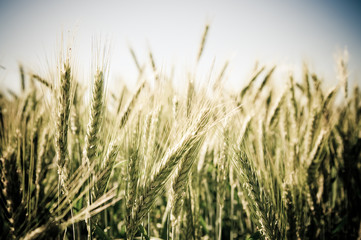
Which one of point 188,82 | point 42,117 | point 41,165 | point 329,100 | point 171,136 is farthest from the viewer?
point 329,100

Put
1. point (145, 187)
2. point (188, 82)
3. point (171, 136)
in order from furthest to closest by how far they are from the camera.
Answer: point (188, 82) < point (171, 136) < point (145, 187)

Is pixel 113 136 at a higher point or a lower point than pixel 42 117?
lower

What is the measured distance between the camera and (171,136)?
98 centimetres

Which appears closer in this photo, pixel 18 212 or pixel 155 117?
pixel 18 212

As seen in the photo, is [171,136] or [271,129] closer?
[171,136]

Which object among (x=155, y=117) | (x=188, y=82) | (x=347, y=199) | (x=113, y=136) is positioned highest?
(x=188, y=82)

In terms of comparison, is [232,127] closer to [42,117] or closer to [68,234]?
[68,234]

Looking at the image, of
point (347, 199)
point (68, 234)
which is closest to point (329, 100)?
point (347, 199)

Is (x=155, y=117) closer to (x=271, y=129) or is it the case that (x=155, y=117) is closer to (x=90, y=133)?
(x=90, y=133)

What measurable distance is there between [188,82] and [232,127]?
0.50 meters

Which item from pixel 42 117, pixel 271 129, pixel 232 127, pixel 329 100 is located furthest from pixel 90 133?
pixel 329 100

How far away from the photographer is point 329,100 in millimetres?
1847

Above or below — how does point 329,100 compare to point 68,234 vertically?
above

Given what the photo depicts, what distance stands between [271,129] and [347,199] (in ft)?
2.94
